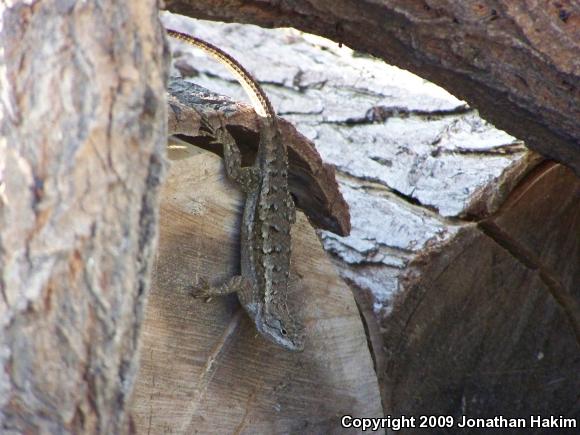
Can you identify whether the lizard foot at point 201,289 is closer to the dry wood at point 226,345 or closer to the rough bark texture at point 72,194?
the dry wood at point 226,345

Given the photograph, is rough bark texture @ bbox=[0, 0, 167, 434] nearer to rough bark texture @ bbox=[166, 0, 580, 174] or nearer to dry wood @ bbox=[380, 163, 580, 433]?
rough bark texture @ bbox=[166, 0, 580, 174]

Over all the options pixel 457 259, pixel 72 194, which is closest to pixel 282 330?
pixel 457 259

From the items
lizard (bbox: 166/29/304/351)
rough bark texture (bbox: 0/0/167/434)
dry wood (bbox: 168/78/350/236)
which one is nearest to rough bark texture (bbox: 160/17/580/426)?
dry wood (bbox: 168/78/350/236)

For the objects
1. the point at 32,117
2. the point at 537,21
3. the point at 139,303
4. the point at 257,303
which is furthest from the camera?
the point at 257,303

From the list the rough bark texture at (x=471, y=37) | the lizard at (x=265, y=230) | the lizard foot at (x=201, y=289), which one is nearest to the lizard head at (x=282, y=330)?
the lizard at (x=265, y=230)

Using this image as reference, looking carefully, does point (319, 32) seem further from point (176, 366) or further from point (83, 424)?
point (83, 424)

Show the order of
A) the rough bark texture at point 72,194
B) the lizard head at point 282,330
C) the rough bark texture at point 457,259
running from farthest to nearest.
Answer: the rough bark texture at point 457,259 < the lizard head at point 282,330 < the rough bark texture at point 72,194

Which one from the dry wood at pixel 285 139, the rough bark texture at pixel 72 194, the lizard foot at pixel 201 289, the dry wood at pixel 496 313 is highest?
the rough bark texture at pixel 72 194

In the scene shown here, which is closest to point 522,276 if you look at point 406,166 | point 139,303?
point 406,166
